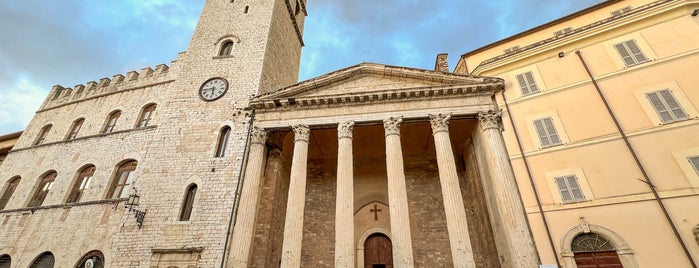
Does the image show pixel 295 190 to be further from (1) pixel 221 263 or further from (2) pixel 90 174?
(2) pixel 90 174

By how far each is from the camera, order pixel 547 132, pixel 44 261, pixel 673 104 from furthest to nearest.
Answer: pixel 44 261, pixel 547 132, pixel 673 104

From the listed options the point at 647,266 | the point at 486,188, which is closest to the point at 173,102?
the point at 486,188

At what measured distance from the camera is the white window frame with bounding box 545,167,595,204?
28.3ft

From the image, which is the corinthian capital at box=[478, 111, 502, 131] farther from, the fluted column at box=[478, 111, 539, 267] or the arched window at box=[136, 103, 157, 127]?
the arched window at box=[136, 103, 157, 127]

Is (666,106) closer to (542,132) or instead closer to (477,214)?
(542,132)

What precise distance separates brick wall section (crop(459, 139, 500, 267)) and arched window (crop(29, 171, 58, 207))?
2041cm

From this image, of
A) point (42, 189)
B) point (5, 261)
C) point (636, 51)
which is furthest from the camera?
point (42, 189)

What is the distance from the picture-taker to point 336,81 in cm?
1257

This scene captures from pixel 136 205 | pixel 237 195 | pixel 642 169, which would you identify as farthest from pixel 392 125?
pixel 136 205

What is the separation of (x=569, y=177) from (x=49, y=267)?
65.0ft

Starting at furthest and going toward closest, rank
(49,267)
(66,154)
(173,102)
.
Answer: (66,154), (173,102), (49,267)

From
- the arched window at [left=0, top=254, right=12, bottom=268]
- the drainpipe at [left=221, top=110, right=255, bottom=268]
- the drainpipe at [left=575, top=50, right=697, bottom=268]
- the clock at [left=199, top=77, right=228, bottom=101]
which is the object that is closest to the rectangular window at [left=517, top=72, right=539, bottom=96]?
the drainpipe at [left=575, top=50, right=697, bottom=268]

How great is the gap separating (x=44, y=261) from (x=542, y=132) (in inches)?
798

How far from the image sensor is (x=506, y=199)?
9289 mm
